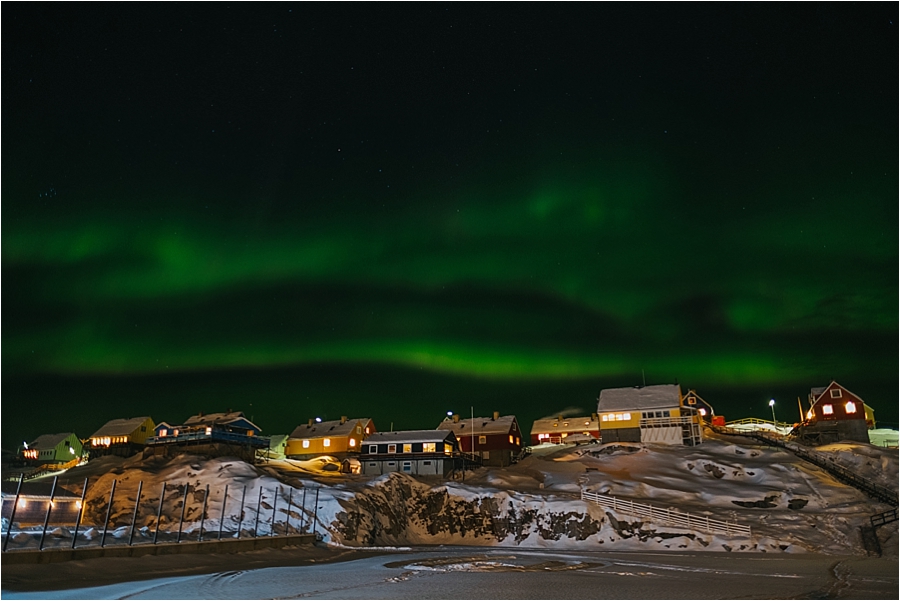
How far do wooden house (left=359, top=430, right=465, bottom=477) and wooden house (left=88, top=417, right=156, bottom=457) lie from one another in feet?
136

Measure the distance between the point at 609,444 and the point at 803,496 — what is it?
2804 centimetres

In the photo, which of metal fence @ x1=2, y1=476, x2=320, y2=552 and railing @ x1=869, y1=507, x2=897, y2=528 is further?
railing @ x1=869, y1=507, x2=897, y2=528

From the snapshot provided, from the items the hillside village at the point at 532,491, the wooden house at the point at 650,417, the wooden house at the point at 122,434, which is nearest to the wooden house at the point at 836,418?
the hillside village at the point at 532,491

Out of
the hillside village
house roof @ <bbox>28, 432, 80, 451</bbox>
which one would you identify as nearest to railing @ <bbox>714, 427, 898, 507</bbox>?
the hillside village

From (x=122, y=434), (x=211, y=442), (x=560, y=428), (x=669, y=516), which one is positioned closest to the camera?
(x=669, y=516)

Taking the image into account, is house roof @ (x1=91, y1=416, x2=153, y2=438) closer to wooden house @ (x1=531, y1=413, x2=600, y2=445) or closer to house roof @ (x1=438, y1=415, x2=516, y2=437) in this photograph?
house roof @ (x1=438, y1=415, x2=516, y2=437)

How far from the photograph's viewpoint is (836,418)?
3789 inches

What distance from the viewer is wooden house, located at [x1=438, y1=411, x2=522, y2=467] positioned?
94.8 m

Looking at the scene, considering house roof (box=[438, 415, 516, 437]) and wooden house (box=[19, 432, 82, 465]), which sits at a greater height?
house roof (box=[438, 415, 516, 437])

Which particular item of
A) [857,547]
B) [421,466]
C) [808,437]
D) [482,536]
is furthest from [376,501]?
[808,437]

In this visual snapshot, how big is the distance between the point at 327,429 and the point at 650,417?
170ft

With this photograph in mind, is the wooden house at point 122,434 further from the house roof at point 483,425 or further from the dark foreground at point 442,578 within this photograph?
the dark foreground at point 442,578

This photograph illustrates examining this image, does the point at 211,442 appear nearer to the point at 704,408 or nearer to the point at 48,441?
the point at 48,441

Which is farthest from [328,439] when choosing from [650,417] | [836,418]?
[836,418]
